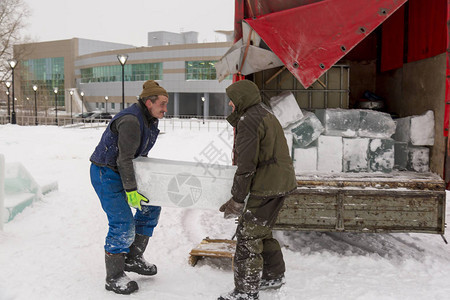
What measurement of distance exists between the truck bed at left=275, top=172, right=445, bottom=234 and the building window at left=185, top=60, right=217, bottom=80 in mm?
51118

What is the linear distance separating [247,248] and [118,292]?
48.6 inches

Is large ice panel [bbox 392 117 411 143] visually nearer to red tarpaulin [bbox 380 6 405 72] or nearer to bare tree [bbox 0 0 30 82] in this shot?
red tarpaulin [bbox 380 6 405 72]

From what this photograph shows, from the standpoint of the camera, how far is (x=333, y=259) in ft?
15.2

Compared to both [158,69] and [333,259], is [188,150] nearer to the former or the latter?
[333,259]

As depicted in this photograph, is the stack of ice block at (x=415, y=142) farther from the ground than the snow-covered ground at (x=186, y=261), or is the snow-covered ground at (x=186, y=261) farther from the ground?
the stack of ice block at (x=415, y=142)

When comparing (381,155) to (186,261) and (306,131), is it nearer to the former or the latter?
(306,131)

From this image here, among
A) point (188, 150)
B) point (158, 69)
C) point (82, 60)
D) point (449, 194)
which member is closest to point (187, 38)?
point (158, 69)

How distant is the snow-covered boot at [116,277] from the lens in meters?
A: 3.71

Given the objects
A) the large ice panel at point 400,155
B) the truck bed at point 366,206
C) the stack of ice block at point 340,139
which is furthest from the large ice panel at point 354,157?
the large ice panel at point 400,155

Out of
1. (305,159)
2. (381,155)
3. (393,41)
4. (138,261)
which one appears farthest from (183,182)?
(393,41)

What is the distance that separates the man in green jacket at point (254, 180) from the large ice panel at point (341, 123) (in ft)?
5.83

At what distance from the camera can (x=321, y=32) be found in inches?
180

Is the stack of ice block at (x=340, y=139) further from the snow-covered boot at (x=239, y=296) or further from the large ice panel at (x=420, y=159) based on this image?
the snow-covered boot at (x=239, y=296)

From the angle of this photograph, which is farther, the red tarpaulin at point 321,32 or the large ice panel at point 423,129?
the large ice panel at point 423,129
